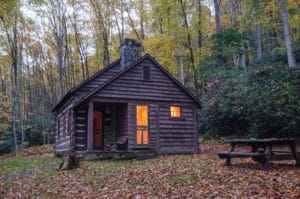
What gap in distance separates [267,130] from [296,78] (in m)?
3.78

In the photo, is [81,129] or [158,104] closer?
[81,129]

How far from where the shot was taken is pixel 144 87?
19.6m

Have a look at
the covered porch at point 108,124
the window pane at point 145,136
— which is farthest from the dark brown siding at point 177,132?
the covered porch at point 108,124

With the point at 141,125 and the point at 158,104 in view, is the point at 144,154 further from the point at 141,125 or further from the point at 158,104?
the point at 158,104

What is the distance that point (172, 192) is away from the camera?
8.10 metres

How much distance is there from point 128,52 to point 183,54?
11.9 meters

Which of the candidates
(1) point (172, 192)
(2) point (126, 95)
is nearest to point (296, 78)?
(2) point (126, 95)

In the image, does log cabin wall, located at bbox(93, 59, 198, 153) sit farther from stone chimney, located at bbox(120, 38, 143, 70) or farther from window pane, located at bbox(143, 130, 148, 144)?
stone chimney, located at bbox(120, 38, 143, 70)

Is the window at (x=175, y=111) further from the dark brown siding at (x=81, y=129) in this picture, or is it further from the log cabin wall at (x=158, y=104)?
the dark brown siding at (x=81, y=129)

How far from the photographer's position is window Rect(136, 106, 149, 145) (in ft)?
63.3

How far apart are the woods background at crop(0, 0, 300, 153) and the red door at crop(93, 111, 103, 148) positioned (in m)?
7.76

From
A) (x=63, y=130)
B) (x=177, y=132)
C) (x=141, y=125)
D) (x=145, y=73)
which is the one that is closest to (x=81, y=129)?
(x=141, y=125)

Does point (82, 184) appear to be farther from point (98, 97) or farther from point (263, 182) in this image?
point (98, 97)

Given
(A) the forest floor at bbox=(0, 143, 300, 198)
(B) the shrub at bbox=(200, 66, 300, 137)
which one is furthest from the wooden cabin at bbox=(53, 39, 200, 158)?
(A) the forest floor at bbox=(0, 143, 300, 198)
